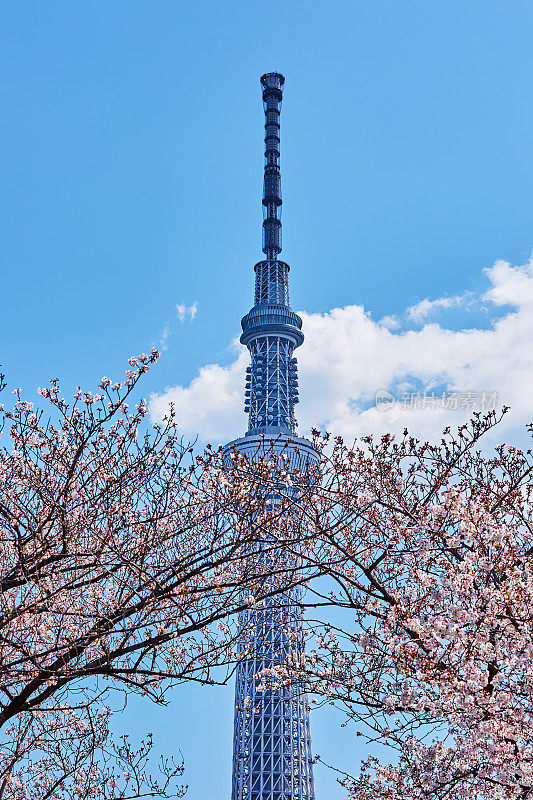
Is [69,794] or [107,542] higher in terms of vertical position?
[107,542]

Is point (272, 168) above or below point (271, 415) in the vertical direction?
above

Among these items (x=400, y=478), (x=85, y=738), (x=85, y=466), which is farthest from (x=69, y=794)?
(x=400, y=478)

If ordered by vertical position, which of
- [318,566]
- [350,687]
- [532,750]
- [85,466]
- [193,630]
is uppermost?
[85,466]

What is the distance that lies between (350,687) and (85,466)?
4.06 metres

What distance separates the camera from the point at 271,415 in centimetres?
7431

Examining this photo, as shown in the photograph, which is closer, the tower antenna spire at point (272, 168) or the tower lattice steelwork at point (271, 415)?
the tower lattice steelwork at point (271, 415)

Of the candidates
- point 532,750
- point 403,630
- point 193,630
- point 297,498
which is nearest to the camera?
point 532,750

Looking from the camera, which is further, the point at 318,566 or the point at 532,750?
the point at 318,566

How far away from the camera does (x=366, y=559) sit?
862 centimetres

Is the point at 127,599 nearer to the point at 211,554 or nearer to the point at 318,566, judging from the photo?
the point at 211,554

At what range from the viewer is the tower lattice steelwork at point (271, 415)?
191ft

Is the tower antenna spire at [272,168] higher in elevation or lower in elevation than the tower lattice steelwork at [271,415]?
higher

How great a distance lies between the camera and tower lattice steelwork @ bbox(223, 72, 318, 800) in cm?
5812

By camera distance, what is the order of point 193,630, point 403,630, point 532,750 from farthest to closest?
point 193,630 < point 403,630 < point 532,750
